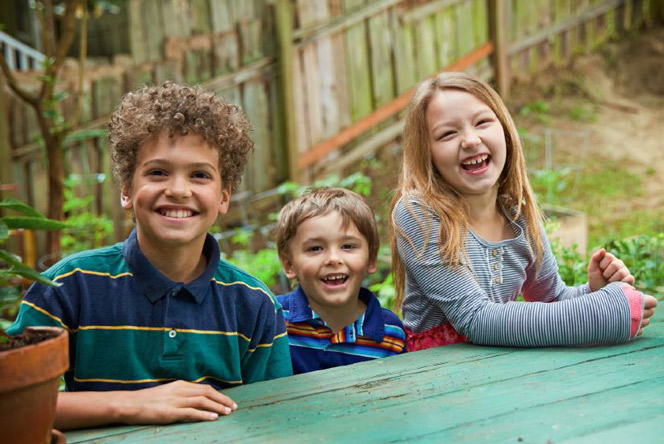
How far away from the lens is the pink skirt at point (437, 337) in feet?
7.93

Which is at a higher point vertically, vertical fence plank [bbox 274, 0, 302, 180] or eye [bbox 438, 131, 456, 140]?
vertical fence plank [bbox 274, 0, 302, 180]

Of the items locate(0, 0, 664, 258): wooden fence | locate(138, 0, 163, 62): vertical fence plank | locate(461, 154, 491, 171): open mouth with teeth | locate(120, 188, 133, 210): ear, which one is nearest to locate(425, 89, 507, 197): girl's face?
locate(461, 154, 491, 171): open mouth with teeth

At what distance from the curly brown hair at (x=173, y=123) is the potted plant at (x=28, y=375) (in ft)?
1.86

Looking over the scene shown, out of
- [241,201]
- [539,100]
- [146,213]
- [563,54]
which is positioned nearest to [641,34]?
[563,54]

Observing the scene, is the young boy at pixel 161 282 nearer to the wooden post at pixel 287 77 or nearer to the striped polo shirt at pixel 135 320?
the striped polo shirt at pixel 135 320

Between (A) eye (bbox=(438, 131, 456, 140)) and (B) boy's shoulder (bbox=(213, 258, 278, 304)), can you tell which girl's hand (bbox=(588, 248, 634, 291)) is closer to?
(A) eye (bbox=(438, 131, 456, 140))

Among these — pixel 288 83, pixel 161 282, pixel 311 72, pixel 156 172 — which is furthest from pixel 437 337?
pixel 311 72

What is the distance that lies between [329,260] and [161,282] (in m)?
0.68

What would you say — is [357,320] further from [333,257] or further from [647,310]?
[647,310]

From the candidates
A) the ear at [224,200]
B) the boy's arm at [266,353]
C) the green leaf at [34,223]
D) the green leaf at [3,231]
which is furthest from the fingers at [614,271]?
the green leaf at [3,231]

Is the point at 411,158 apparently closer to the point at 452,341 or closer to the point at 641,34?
the point at 452,341

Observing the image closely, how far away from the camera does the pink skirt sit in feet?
7.93

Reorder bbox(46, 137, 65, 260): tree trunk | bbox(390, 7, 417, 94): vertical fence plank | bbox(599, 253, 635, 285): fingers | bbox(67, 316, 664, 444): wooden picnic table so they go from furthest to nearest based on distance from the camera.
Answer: bbox(390, 7, 417, 94): vertical fence plank
bbox(46, 137, 65, 260): tree trunk
bbox(599, 253, 635, 285): fingers
bbox(67, 316, 664, 444): wooden picnic table

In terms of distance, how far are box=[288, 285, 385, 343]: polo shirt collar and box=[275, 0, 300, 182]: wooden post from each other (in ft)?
13.0
